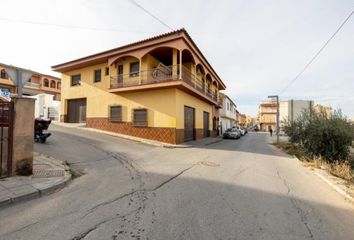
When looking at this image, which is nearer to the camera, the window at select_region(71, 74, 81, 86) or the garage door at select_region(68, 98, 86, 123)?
the garage door at select_region(68, 98, 86, 123)

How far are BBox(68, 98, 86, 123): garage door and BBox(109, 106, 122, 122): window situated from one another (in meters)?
4.17

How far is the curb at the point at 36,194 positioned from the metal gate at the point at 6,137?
1.53m

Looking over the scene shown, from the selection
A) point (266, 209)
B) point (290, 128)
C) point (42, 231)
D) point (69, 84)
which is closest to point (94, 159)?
point (42, 231)

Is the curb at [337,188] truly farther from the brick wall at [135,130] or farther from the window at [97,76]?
the window at [97,76]

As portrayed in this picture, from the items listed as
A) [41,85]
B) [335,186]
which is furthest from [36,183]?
[41,85]

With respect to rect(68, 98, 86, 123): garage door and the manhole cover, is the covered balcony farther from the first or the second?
the manhole cover

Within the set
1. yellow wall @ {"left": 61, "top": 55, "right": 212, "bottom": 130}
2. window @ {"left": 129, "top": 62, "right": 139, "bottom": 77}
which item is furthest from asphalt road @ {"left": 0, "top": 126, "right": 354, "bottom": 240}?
window @ {"left": 129, "top": 62, "right": 139, "bottom": 77}

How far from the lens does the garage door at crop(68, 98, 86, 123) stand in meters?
21.1

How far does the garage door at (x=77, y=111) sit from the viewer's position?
69.2 feet

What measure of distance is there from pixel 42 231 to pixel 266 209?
4027mm

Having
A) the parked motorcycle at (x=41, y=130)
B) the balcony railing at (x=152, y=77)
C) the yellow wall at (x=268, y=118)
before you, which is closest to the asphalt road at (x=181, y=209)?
the parked motorcycle at (x=41, y=130)

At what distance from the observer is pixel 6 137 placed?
5641 millimetres

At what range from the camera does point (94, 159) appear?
854 cm

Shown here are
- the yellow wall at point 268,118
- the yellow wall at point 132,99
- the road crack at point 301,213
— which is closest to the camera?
the road crack at point 301,213
